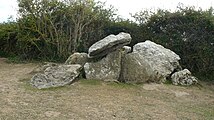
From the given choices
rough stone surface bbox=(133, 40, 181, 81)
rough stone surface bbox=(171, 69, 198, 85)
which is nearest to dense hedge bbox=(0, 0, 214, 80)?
rough stone surface bbox=(133, 40, 181, 81)

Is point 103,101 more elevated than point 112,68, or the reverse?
point 112,68

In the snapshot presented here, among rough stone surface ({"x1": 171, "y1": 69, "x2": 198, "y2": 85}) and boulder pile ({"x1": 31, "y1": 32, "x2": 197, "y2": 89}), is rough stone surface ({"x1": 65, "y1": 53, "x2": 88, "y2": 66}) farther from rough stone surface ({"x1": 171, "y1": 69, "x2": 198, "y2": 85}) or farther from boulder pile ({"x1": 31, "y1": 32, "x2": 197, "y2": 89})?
rough stone surface ({"x1": 171, "y1": 69, "x2": 198, "y2": 85})

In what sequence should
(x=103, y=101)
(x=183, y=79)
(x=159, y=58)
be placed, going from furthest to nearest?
(x=159, y=58), (x=183, y=79), (x=103, y=101)

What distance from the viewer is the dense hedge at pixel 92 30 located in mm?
11016

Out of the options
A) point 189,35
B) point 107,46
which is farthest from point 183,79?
point 107,46

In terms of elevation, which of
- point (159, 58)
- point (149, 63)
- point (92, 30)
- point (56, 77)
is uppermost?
point (92, 30)

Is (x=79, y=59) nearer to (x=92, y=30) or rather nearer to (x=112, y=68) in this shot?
(x=112, y=68)

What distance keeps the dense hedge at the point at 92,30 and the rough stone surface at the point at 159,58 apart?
75 cm

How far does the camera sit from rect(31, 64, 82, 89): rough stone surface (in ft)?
27.8

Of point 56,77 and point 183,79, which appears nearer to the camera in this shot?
point 56,77

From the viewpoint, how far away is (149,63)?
33.2 feet

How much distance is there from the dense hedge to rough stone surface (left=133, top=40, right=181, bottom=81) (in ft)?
A: 2.46

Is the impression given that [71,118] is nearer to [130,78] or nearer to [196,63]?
[130,78]

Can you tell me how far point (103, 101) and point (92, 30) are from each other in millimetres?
6005
